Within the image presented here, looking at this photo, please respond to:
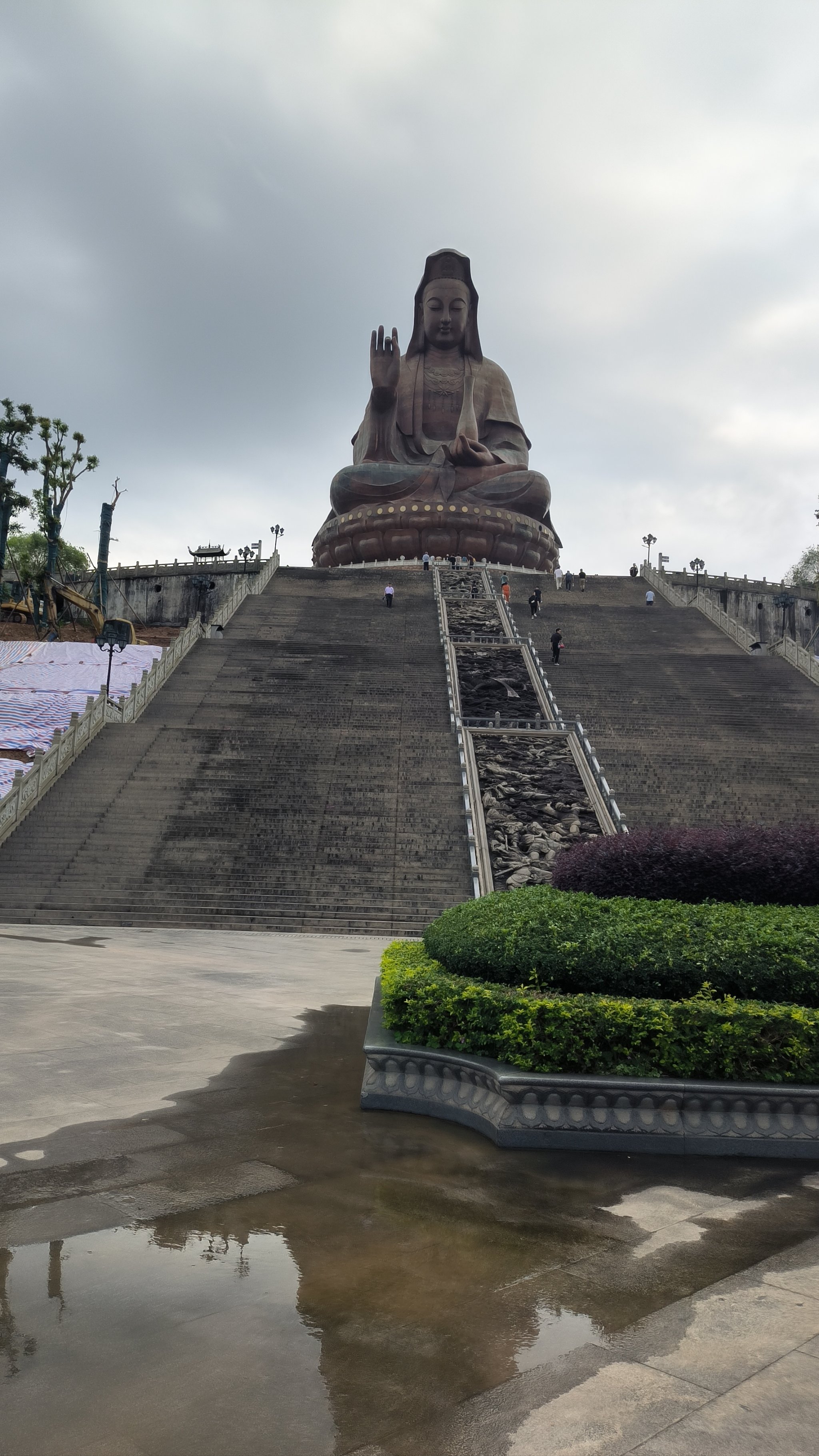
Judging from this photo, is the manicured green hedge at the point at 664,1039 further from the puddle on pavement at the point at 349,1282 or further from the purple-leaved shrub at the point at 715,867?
the purple-leaved shrub at the point at 715,867

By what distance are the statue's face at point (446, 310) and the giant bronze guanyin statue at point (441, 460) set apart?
4 cm

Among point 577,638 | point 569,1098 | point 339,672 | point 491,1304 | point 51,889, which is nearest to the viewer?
point 491,1304

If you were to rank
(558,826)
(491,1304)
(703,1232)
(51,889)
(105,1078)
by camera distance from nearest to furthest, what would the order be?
(491,1304), (703,1232), (105,1078), (51,889), (558,826)

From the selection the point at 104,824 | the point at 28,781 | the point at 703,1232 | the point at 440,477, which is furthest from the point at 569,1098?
the point at 440,477

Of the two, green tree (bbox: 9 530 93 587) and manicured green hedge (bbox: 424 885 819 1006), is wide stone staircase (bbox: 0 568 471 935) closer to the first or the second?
manicured green hedge (bbox: 424 885 819 1006)

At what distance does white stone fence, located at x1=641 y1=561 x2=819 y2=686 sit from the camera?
2275cm

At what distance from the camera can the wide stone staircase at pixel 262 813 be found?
44.5 feet

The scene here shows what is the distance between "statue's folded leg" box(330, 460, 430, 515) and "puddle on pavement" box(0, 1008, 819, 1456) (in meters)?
37.1

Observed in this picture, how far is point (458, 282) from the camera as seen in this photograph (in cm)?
4241

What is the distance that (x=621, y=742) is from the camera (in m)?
18.5

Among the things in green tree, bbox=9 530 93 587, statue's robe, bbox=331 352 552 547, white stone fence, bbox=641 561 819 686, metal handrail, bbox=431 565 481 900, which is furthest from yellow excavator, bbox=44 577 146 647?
white stone fence, bbox=641 561 819 686

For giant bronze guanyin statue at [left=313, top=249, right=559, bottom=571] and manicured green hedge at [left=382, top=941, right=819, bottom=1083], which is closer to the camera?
manicured green hedge at [left=382, top=941, right=819, bottom=1083]

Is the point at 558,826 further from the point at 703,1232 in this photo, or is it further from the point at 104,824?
the point at 703,1232

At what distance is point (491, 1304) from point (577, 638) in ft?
79.4
